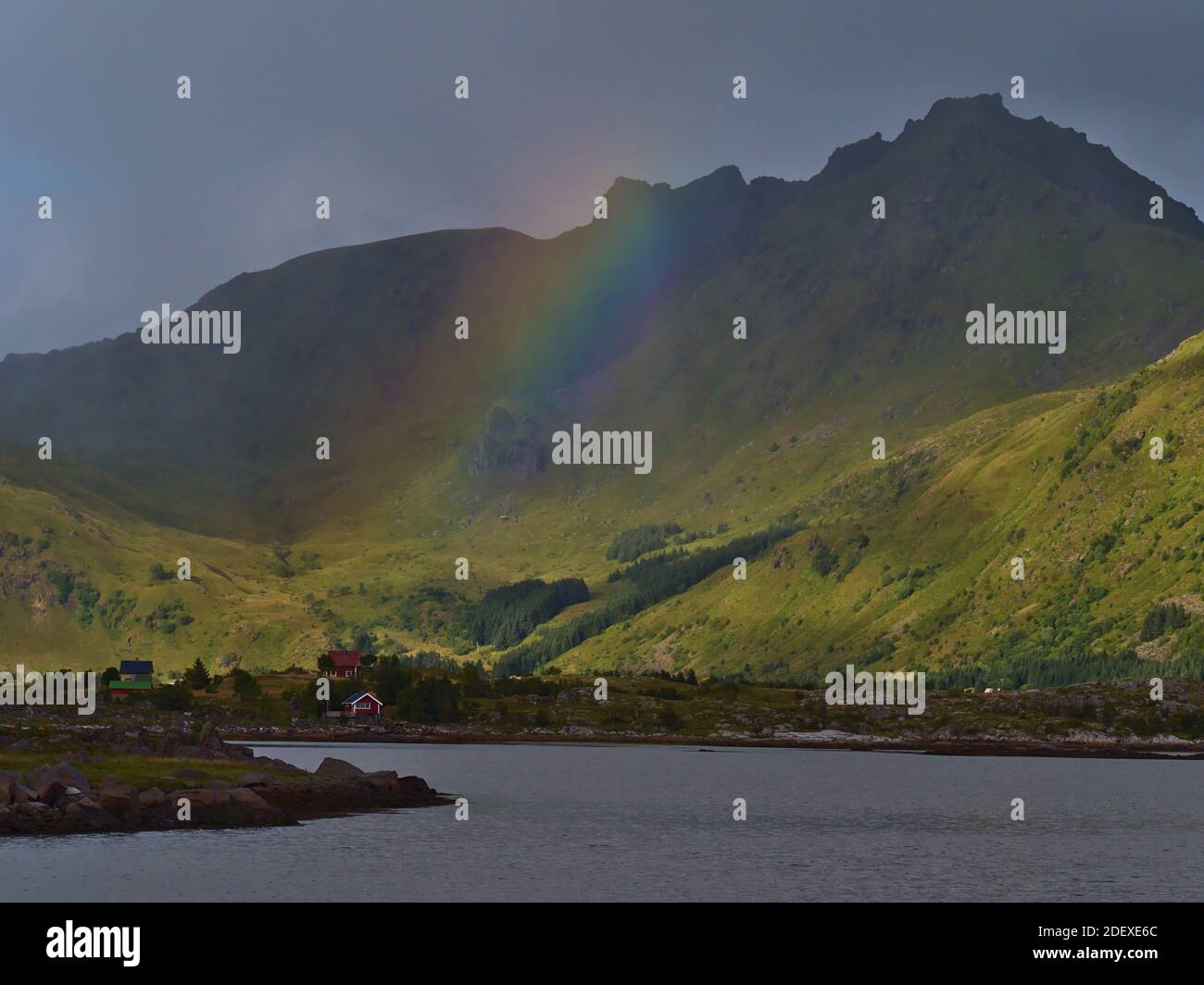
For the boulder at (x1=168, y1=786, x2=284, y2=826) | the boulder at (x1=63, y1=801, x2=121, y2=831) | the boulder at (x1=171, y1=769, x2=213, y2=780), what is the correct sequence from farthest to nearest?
the boulder at (x1=171, y1=769, x2=213, y2=780) < the boulder at (x1=168, y1=786, x2=284, y2=826) < the boulder at (x1=63, y1=801, x2=121, y2=831)

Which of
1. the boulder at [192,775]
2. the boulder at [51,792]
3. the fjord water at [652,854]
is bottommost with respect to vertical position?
the fjord water at [652,854]


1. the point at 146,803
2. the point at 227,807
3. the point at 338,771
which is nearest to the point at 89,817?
the point at 146,803

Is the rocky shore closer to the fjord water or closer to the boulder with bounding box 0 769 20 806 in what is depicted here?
the boulder with bounding box 0 769 20 806

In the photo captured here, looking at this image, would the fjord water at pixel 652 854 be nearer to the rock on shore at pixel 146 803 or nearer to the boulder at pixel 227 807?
the boulder at pixel 227 807

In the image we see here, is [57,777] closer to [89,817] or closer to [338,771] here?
[89,817]

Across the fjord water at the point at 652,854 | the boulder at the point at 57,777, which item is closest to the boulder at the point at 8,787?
the boulder at the point at 57,777

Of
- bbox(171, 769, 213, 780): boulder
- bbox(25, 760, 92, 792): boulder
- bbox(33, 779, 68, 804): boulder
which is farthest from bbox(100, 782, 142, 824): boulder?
bbox(171, 769, 213, 780): boulder

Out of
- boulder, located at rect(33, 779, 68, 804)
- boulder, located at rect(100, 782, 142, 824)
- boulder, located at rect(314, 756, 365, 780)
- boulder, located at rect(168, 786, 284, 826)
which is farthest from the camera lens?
boulder, located at rect(314, 756, 365, 780)
